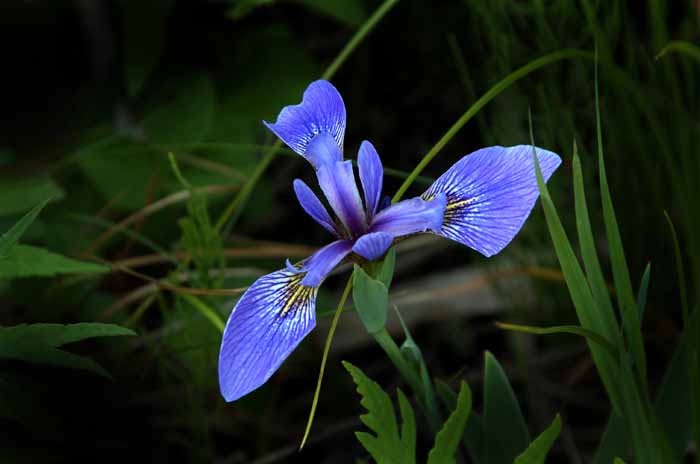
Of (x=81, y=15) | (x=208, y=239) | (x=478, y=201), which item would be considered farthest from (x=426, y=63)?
(x=478, y=201)

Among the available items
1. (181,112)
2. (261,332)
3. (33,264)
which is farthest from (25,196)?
(261,332)

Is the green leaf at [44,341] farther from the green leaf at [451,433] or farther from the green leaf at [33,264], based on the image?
the green leaf at [451,433]

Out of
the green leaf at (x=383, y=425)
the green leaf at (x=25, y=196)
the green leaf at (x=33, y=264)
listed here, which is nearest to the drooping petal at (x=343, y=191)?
the green leaf at (x=383, y=425)

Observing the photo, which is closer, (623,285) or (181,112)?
(623,285)

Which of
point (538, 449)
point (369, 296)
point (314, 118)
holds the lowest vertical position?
point (538, 449)

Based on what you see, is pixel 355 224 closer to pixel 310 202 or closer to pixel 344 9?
pixel 310 202

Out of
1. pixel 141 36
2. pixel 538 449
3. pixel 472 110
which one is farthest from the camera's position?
pixel 141 36

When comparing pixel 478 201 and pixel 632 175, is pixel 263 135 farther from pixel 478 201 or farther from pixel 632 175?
pixel 478 201

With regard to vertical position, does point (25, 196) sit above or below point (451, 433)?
above
